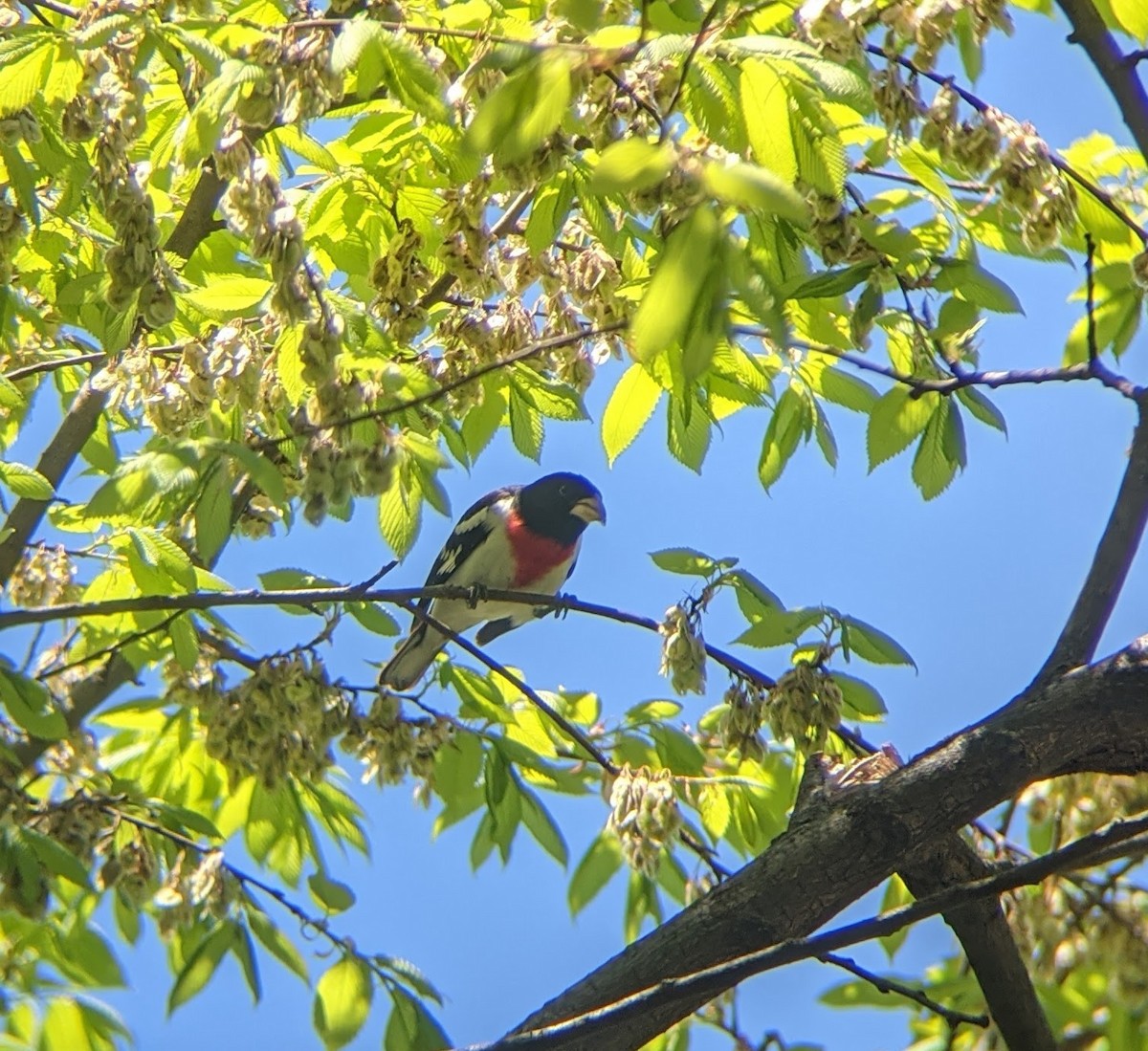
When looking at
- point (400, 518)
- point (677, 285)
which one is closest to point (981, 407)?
point (400, 518)

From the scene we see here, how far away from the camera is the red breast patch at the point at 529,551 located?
6.04m

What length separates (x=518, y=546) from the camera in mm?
6031

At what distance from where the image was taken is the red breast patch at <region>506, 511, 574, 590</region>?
6.04m

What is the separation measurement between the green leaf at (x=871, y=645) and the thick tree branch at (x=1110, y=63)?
1.11 m

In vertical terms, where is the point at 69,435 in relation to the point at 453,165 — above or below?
above

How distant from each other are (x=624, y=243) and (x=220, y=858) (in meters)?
1.91

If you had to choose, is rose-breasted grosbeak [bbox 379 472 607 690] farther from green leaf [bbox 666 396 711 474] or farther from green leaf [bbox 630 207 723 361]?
green leaf [bbox 630 207 723 361]

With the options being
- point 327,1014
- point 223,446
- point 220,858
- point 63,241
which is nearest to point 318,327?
point 223,446

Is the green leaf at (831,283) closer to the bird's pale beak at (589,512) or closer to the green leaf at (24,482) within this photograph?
the green leaf at (24,482)

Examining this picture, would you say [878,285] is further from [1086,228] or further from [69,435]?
[69,435]

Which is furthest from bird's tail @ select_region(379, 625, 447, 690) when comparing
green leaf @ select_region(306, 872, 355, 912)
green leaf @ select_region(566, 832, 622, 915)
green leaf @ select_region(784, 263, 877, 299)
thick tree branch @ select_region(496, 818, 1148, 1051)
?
thick tree branch @ select_region(496, 818, 1148, 1051)

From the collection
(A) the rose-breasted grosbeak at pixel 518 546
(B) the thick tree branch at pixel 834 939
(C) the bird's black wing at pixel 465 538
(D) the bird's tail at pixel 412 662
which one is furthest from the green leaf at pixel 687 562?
(C) the bird's black wing at pixel 465 538

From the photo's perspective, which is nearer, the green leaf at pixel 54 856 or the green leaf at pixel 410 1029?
the green leaf at pixel 54 856

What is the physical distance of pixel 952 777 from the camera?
2.38 metres
